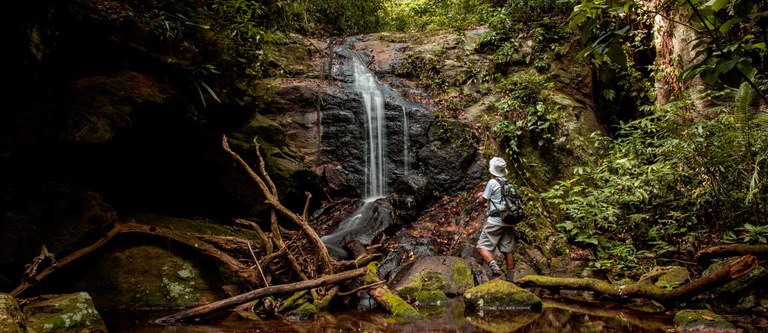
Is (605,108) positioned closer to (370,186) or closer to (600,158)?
(600,158)

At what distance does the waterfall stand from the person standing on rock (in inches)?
152

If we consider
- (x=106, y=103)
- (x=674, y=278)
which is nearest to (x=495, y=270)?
(x=674, y=278)

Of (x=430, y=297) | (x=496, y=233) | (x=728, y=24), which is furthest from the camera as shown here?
(x=496, y=233)

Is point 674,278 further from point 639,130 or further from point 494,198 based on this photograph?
point 639,130

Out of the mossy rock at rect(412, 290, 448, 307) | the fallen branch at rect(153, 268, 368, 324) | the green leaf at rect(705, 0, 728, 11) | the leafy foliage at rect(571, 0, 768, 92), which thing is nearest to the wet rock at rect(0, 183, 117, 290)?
the fallen branch at rect(153, 268, 368, 324)

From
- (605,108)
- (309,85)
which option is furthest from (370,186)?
(605,108)

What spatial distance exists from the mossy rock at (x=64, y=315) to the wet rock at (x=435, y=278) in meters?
3.19

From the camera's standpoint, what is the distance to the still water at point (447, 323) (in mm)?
3744

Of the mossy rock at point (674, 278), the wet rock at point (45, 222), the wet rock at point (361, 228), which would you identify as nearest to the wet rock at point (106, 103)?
the wet rock at point (45, 222)

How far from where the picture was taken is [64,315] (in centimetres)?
340

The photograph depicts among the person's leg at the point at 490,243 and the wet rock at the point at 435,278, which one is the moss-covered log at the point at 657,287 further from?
the wet rock at the point at 435,278

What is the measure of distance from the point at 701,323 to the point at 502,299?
69.5 inches

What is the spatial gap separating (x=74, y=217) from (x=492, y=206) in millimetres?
5085

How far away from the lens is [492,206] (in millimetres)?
6199
